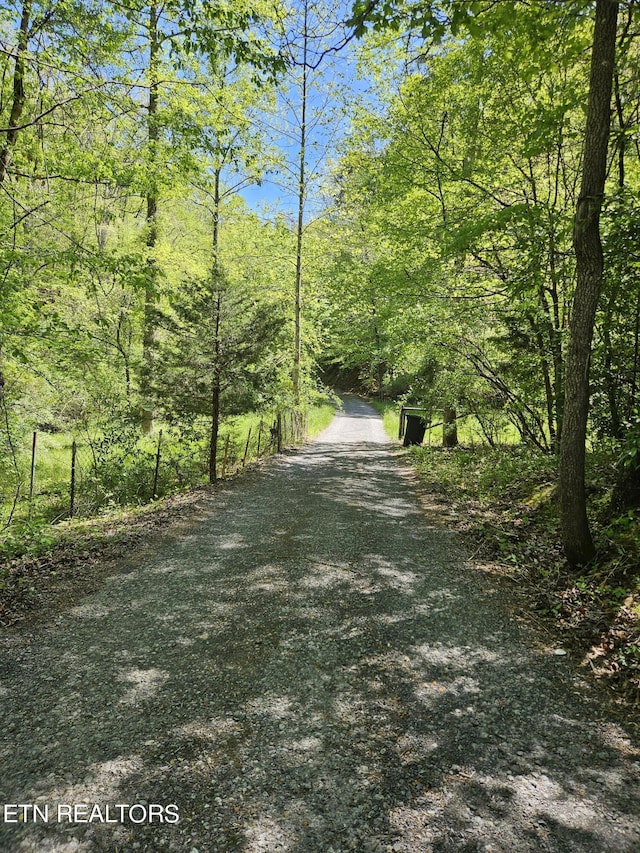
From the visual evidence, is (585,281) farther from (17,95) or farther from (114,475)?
(114,475)

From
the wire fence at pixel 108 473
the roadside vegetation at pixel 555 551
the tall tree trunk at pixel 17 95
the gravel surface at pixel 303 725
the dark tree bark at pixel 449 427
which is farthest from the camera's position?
the dark tree bark at pixel 449 427

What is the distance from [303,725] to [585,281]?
450cm

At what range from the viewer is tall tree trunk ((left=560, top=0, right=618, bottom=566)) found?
412 cm

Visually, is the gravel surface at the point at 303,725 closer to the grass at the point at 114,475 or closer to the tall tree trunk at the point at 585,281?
the tall tree trunk at the point at 585,281

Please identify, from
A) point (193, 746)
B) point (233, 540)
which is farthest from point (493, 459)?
point (193, 746)

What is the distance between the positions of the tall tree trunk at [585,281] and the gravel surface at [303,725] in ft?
3.43

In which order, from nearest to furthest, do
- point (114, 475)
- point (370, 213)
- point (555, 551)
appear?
point (555, 551)
point (114, 475)
point (370, 213)

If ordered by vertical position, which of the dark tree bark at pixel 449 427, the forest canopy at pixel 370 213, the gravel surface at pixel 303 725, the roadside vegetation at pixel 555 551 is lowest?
the gravel surface at pixel 303 725

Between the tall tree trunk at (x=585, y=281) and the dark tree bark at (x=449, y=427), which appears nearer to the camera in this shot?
the tall tree trunk at (x=585, y=281)

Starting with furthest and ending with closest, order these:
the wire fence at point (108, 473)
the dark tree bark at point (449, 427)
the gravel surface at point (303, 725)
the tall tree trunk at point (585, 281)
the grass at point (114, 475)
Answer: the dark tree bark at point (449, 427) → the wire fence at point (108, 473) → the grass at point (114, 475) → the tall tree trunk at point (585, 281) → the gravel surface at point (303, 725)

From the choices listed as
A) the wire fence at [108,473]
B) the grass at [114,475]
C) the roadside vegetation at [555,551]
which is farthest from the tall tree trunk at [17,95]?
the roadside vegetation at [555,551]

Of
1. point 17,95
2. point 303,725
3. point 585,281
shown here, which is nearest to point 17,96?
point 17,95

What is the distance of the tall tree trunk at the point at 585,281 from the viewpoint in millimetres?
4125

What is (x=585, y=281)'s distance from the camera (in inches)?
170
